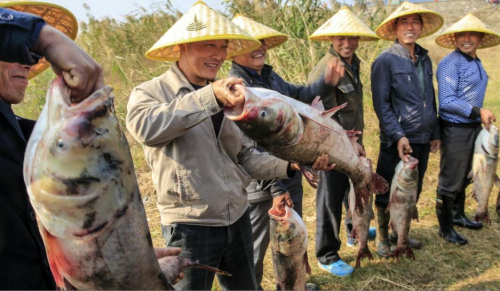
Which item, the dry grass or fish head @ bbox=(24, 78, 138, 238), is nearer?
fish head @ bbox=(24, 78, 138, 238)

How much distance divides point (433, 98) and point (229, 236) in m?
3.28

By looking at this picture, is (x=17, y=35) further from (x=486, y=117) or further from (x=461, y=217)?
(x=461, y=217)

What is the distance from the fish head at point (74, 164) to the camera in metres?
1.33

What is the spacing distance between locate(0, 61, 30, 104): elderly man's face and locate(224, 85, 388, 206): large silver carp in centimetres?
98

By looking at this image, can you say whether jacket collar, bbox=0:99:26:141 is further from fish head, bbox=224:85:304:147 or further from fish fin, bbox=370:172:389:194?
fish fin, bbox=370:172:389:194

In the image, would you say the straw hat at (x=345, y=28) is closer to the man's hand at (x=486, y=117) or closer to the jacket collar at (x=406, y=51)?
the jacket collar at (x=406, y=51)

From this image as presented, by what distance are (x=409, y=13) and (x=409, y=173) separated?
1.83 meters

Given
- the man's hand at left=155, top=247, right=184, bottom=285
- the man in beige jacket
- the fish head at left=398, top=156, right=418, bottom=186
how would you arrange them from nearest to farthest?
the man's hand at left=155, top=247, right=184, bottom=285
the man in beige jacket
the fish head at left=398, top=156, right=418, bottom=186

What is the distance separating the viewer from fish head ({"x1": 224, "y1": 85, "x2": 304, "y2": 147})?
225cm

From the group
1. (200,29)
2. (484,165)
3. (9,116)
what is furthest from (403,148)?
(9,116)

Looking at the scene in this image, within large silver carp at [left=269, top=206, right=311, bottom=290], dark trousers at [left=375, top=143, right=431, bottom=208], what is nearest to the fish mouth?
large silver carp at [left=269, top=206, right=311, bottom=290]

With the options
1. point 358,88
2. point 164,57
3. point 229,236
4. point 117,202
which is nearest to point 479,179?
point 358,88

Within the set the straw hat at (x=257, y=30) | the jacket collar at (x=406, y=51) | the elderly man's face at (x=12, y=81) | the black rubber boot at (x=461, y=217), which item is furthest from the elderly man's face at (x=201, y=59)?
the black rubber boot at (x=461, y=217)

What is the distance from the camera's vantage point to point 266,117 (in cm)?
233
